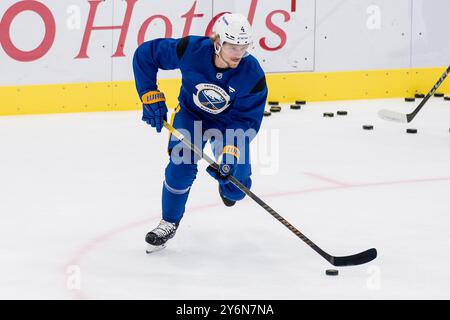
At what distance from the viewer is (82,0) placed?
25.8 feet

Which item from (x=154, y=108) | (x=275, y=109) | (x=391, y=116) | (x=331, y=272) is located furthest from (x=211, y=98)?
(x=275, y=109)

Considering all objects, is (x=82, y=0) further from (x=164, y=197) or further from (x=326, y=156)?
(x=164, y=197)

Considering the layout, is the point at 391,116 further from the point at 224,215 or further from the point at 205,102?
the point at 205,102

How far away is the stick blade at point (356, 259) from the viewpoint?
4.30 m

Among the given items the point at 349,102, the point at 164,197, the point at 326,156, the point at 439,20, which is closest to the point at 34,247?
the point at 164,197

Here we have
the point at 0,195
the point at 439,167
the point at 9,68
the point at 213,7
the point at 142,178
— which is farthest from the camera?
the point at 213,7

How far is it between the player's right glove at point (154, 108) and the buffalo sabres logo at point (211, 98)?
15cm

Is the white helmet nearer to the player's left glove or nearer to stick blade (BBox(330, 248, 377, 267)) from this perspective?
the player's left glove

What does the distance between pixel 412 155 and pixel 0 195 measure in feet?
9.07

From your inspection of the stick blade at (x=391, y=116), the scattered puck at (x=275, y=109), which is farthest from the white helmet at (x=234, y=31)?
the scattered puck at (x=275, y=109)

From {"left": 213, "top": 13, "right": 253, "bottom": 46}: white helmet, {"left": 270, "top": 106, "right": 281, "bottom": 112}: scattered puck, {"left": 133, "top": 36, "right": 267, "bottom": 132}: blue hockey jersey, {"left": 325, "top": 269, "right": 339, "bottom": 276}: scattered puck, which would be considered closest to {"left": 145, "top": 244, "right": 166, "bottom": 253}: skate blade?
{"left": 133, "top": 36, "right": 267, "bottom": 132}: blue hockey jersey

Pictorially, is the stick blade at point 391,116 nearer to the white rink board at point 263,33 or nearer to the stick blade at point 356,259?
the white rink board at point 263,33

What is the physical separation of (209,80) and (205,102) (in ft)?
0.40

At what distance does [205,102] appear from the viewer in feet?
15.0
